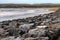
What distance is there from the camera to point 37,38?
16.8 ft

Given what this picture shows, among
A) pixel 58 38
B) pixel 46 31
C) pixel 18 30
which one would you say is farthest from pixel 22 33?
pixel 58 38

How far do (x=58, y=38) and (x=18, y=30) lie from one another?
1403 millimetres

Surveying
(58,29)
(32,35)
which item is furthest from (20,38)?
(58,29)

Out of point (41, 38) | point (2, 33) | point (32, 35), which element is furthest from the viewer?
point (2, 33)

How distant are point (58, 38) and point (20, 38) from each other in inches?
38.2

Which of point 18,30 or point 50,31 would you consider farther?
point 18,30

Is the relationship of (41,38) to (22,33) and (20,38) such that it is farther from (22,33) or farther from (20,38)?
(22,33)

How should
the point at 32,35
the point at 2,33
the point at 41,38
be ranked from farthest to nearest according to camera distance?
the point at 2,33 → the point at 32,35 → the point at 41,38

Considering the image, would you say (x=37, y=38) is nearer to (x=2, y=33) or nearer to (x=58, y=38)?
(x=58, y=38)

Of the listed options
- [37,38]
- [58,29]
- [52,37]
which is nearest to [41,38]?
[37,38]

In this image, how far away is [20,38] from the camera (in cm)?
525

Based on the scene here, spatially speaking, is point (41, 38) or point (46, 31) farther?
point (46, 31)

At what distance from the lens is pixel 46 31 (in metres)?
5.64

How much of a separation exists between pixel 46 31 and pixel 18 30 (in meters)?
1.01
